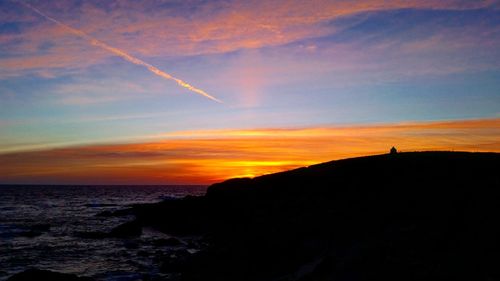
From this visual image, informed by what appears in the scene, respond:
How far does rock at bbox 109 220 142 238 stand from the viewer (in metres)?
45.6

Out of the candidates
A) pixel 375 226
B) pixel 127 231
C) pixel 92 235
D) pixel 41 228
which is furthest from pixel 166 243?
pixel 375 226

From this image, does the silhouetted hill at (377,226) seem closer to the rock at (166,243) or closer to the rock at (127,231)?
the rock at (166,243)

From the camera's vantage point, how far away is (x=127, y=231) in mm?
46250

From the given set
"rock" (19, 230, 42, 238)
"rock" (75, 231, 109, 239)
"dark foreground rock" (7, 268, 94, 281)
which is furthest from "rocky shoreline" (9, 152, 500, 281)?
"rock" (19, 230, 42, 238)

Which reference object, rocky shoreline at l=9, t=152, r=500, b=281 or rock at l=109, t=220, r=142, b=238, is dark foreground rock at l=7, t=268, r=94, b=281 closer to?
rocky shoreline at l=9, t=152, r=500, b=281

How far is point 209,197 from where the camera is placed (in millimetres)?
52688

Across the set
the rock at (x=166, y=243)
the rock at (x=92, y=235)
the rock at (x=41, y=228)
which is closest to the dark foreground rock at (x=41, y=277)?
the rock at (x=166, y=243)

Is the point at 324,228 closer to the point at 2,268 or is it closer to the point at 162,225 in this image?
the point at 2,268

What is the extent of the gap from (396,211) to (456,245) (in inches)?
179

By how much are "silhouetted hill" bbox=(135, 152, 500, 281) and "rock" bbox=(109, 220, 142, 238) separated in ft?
57.1

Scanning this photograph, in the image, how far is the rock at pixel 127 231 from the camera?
150 feet

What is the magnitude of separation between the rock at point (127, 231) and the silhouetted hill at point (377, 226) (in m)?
17.4

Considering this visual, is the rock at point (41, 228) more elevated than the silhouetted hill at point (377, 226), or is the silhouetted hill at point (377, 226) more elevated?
A: the silhouetted hill at point (377, 226)

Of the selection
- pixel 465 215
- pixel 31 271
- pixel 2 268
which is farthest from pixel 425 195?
pixel 2 268
